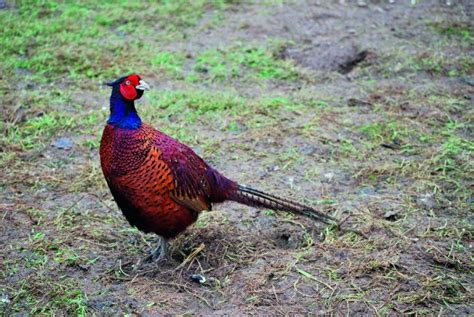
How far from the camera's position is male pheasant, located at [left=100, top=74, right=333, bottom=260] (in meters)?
3.52

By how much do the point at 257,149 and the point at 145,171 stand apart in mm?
1765

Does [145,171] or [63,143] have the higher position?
[145,171]

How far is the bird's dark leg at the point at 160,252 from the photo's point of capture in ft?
12.5

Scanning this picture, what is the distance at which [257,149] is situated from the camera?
16.9 ft

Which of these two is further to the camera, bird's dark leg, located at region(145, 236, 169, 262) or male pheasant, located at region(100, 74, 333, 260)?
bird's dark leg, located at region(145, 236, 169, 262)

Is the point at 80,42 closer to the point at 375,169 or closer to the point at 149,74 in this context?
the point at 149,74

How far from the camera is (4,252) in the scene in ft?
12.4

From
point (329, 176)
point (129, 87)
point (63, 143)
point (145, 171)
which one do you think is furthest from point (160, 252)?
point (63, 143)

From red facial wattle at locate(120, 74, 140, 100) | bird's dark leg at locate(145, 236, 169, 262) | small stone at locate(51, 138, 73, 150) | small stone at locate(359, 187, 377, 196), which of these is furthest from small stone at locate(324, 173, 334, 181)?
small stone at locate(51, 138, 73, 150)

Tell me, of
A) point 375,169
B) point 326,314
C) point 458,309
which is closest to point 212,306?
point 326,314

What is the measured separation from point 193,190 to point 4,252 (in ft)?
4.01

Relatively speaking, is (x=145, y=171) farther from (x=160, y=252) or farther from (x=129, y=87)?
(x=160, y=252)

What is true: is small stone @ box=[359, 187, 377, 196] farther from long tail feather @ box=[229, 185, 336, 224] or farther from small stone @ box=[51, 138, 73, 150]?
small stone @ box=[51, 138, 73, 150]

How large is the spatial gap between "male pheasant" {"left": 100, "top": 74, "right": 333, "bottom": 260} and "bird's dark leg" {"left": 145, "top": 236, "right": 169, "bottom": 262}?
0.02 m
